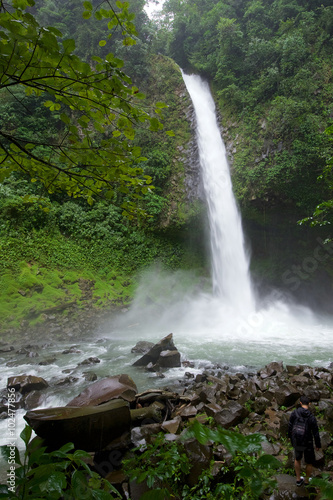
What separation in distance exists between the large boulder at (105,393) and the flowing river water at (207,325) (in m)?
1.00

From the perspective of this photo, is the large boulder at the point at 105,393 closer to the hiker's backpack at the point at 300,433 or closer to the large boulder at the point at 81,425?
the large boulder at the point at 81,425

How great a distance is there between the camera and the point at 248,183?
1406 cm

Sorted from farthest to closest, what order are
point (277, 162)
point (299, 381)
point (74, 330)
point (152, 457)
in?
point (277, 162) < point (74, 330) < point (299, 381) < point (152, 457)

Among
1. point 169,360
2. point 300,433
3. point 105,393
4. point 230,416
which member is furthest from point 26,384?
point 300,433

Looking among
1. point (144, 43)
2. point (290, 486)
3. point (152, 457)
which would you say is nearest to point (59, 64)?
point (152, 457)

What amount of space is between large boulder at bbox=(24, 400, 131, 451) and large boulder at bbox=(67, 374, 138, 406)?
0.57 metres

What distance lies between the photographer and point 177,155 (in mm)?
16359

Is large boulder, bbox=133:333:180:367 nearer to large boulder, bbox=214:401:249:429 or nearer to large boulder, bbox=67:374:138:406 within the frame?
large boulder, bbox=67:374:138:406

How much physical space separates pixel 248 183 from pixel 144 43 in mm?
12359

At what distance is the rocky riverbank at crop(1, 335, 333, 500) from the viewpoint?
8.39ft

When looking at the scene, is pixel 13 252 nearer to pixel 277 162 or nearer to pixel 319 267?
pixel 277 162

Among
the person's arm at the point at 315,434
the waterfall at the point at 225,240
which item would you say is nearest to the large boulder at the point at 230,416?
the person's arm at the point at 315,434

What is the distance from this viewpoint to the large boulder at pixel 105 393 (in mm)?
3553

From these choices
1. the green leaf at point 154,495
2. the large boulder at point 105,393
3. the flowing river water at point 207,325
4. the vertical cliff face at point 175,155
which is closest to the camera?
the green leaf at point 154,495
